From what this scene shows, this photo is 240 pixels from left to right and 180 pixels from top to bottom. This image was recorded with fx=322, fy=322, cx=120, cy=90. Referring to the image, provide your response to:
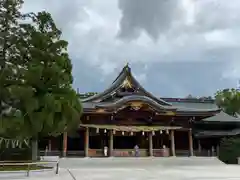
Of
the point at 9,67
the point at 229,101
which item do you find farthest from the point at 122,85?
the point at 229,101

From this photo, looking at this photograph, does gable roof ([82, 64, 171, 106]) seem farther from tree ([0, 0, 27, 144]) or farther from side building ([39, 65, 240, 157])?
tree ([0, 0, 27, 144])

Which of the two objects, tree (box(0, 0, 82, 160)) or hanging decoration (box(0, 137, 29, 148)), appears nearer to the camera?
tree (box(0, 0, 82, 160))

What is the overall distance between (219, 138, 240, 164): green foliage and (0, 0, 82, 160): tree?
53.0 ft

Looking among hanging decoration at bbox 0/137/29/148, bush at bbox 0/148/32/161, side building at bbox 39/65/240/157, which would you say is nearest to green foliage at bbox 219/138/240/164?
side building at bbox 39/65/240/157

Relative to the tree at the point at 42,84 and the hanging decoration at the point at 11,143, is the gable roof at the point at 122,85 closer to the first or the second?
the hanging decoration at the point at 11,143

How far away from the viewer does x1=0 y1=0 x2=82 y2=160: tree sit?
17.6 metres

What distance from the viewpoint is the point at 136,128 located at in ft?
97.3

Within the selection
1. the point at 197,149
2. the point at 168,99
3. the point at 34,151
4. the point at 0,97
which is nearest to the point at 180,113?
the point at 197,149

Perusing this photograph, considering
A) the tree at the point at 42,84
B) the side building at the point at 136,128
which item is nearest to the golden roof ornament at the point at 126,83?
the side building at the point at 136,128

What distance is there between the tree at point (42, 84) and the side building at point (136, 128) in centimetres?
936

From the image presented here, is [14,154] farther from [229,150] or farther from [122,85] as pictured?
[229,150]

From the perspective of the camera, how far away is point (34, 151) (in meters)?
19.4

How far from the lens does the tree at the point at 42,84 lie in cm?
1761

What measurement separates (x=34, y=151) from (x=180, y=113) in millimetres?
15904
